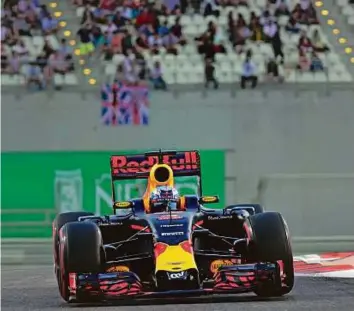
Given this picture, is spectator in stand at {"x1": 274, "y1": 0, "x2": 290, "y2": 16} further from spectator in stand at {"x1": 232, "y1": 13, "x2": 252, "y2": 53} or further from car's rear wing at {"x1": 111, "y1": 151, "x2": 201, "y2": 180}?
car's rear wing at {"x1": 111, "y1": 151, "x2": 201, "y2": 180}

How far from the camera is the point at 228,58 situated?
26094mm

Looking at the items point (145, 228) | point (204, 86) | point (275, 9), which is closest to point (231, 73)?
point (204, 86)

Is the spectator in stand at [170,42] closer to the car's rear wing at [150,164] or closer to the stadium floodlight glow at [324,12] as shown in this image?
the stadium floodlight glow at [324,12]

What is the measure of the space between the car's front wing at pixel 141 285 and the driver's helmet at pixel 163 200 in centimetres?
141

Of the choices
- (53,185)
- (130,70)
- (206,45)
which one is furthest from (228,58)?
(53,185)

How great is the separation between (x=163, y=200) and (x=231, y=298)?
4.58 feet

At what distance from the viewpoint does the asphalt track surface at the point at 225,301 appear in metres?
10.7

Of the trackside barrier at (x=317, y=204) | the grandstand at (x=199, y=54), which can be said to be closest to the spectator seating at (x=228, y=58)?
the grandstand at (x=199, y=54)

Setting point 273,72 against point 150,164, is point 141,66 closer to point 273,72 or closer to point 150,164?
point 273,72

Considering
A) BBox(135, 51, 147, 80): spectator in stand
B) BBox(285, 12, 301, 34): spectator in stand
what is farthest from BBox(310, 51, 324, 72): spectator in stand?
BBox(135, 51, 147, 80): spectator in stand

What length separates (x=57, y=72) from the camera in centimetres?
2564

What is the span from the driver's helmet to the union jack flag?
12.1 metres

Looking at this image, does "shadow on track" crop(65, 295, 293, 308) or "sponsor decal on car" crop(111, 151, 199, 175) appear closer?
"shadow on track" crop(65, 295, 293, 308)

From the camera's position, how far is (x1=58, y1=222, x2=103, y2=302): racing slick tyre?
11.6 meters
